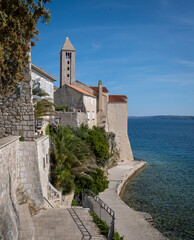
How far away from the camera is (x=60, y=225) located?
34.3 ft

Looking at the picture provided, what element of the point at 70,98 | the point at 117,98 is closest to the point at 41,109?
the point at 70,98

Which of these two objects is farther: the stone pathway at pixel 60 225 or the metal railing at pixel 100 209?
the metal railing at pixel 100 209

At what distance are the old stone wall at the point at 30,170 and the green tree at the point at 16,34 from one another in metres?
2.82

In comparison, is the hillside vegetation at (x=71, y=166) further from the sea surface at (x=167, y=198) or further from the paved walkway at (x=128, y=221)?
the sea surface at (x=167, y=198)

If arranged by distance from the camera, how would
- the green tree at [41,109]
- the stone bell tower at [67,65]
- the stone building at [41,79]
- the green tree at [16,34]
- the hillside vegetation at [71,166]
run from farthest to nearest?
the stone bell tower at [67,65], the stone building at [41,79], the hillside vegetation at [71,166], the green tree at [41,109], the green tree at [16,34]

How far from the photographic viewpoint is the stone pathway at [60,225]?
960 cm

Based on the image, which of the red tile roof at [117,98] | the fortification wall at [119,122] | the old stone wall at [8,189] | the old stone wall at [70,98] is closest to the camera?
the old stone wall at [8,189]

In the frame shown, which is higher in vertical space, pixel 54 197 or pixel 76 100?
pixel 76 100

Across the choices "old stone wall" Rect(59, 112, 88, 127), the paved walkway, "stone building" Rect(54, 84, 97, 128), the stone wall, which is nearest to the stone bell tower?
"stone building" Rect(54, 84, 97, 128)

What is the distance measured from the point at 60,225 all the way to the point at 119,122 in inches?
1255

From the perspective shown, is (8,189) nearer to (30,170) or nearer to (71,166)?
(30,170)

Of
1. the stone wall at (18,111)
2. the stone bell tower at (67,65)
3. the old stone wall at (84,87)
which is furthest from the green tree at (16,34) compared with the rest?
the stone bell tower at (67,65)

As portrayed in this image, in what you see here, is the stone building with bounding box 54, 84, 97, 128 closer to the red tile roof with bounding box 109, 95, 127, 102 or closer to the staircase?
the red tile roof with bounding box 109, 95, 127, 102

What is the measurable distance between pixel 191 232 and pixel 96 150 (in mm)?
13204
